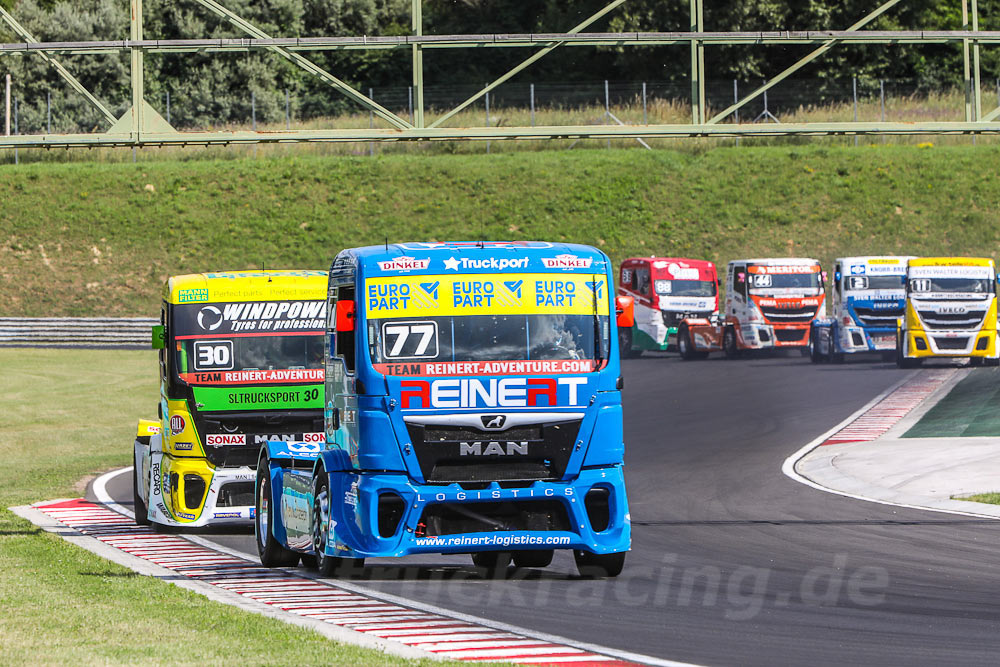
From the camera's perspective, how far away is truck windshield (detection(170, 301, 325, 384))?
16.6m

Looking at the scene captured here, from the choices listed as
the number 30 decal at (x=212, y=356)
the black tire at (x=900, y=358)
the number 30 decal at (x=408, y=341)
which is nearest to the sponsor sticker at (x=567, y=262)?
the number 30 decal at (x=408, y=341)

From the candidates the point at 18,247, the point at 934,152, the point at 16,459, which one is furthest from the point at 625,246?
the point at 16,459

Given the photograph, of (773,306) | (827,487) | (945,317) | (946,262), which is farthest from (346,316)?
(773,306)

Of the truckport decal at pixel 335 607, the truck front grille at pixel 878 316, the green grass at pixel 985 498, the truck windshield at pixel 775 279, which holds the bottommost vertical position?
the green grass at pixel 985 498

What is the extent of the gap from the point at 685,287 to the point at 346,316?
36271mm

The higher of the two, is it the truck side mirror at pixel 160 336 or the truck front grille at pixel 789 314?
the truck front grille at pixel 789 314

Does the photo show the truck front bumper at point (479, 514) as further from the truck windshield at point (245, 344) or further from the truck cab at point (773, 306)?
the truck cab at point (773, 306)

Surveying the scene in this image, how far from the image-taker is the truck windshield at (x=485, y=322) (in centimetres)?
1187

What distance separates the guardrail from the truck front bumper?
4071 centimetres

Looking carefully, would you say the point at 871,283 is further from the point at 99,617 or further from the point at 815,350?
the point at 99,617

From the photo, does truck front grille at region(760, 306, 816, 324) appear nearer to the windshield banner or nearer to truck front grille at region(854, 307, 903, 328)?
truck front grille at region(854, 307, 903, 328)

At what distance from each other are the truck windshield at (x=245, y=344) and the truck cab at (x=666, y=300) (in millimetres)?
30766

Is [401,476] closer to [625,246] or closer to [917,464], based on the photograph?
[917,464]

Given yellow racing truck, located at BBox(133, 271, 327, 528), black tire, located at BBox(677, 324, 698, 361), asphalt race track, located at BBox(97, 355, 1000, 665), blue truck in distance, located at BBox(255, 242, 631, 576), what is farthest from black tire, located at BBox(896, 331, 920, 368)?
blue truck in distance, located at BBox(255, 242, 631, 576)
